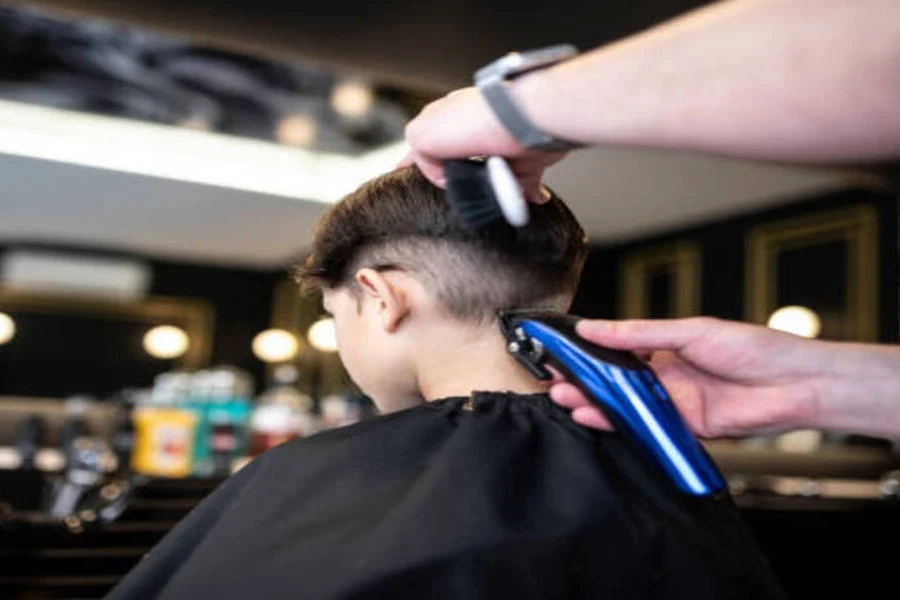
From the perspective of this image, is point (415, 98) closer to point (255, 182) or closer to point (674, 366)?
point (255, 182)

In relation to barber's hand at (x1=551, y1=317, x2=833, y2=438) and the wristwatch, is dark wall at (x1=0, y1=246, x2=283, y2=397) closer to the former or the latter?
barber's hand at (x1=551, y1=317, x2=833, y2=438)

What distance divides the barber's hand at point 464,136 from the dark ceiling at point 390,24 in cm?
263

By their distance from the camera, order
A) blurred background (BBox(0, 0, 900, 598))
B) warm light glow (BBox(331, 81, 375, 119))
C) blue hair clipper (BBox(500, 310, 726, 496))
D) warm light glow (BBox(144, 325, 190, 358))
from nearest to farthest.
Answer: blue hair clipper (BBox(500, 310, 726, 496))
blurred background (BBox(0, 0, 900, 598))
warm light glow (BBox(331, 81, 375, 119))
warm light glow (BBox(144, 325, 190, 358))

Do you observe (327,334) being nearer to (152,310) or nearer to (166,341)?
(152,310)

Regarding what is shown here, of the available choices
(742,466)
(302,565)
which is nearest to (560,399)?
(302,565)

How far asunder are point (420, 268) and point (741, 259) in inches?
239

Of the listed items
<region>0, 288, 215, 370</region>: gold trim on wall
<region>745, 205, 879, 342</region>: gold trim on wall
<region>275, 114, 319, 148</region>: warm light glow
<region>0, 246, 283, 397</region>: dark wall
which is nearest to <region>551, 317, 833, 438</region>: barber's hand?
<region>275, 114, 319, 148</region>: warm light glow

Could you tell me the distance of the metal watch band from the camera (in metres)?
0.81

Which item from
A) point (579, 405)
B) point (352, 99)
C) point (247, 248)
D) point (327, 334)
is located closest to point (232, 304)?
point (247, 248)

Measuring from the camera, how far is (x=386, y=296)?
116cm

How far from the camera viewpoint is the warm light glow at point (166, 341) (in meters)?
9.34

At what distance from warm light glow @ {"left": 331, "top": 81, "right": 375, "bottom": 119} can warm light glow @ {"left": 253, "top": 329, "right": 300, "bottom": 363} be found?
398 centimetres

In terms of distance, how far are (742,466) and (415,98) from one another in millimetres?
1963

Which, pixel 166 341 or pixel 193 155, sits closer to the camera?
pixel 193 155
